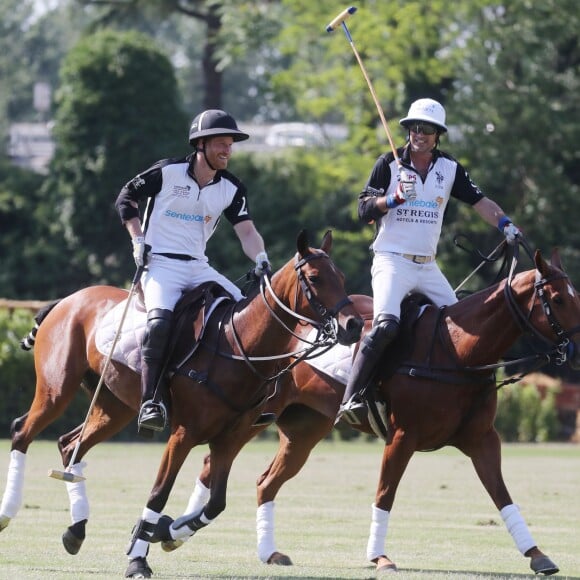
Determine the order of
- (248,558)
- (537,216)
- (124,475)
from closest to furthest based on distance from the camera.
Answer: (248,558) < (124,475) < (537,216)

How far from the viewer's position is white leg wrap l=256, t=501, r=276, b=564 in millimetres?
9766

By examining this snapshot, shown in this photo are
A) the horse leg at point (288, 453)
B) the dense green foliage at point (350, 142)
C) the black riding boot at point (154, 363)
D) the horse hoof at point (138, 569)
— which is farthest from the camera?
the dense green foliage at point (350, 142)

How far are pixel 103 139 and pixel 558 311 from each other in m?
21.2

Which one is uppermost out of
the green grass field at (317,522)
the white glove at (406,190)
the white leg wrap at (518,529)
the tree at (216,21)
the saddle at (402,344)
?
the tree at (216,21)

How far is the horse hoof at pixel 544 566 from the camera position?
345 inches

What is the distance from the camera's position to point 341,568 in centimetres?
943

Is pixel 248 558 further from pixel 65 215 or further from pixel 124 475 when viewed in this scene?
pixel 65 215

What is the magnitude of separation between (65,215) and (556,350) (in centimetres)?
2142

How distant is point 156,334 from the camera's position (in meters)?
9.28

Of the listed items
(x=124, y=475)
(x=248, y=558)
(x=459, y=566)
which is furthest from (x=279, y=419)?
(x=124, y=475)

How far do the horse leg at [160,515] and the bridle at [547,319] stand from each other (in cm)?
222

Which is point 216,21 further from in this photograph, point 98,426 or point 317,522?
point 98,426

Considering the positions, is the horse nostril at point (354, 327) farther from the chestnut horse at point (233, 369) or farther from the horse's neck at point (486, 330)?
the horse's neck at point (486, 330)

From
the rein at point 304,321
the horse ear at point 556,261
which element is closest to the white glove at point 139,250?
the rein at point 304,321
